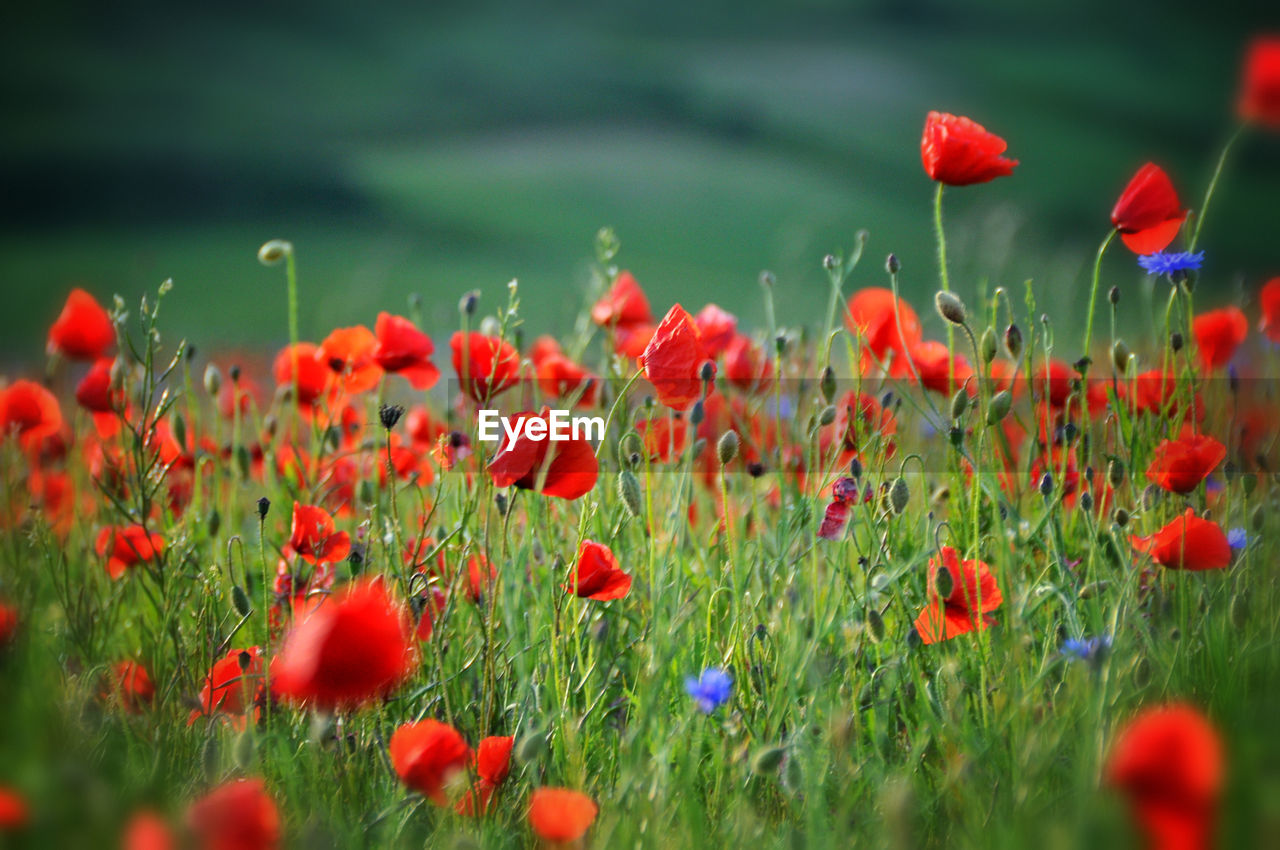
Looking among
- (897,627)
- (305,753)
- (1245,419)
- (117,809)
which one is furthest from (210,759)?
(1245,419)

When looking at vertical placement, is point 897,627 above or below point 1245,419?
below

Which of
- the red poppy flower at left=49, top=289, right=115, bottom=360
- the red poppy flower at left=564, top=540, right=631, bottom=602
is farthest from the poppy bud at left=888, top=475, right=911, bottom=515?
the red poppy flower at left=49, top=289, right=115, bottom=360

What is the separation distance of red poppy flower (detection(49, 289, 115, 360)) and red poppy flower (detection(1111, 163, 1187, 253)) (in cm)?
133

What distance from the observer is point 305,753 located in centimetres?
96

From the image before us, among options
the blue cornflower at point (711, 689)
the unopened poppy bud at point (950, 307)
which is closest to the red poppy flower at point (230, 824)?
the blue cornflower at point (711, 689)

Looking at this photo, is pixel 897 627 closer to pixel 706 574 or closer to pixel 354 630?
pixel 706 574

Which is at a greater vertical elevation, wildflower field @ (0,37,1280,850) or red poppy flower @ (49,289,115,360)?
red poppy flower @ (49,289,115,360)

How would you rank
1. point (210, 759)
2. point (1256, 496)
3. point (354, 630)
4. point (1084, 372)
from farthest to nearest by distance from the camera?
1. point (1256, 496)
2. point (1084, 372)
3. point (210, 759)
4. point (354, 630)

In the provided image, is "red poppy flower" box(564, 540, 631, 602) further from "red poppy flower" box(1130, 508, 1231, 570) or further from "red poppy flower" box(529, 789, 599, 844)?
"red poppy flower" box(1130, 508, 1231, 570)

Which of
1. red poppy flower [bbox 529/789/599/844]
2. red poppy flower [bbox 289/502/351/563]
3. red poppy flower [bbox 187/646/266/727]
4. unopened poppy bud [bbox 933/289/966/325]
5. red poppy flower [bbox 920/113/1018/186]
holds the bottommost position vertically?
red poppy flower [bbox 187/646/266/727]

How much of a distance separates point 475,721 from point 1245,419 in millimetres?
1305

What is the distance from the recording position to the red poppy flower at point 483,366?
3.85 ft

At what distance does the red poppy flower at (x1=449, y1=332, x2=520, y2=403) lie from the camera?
1.17 metres

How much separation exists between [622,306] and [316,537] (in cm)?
53
